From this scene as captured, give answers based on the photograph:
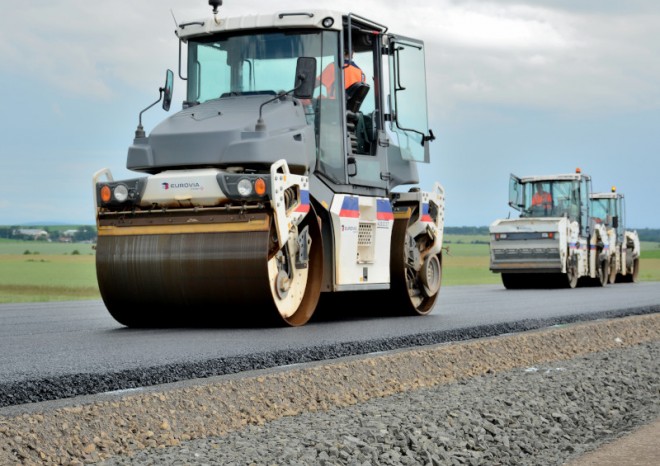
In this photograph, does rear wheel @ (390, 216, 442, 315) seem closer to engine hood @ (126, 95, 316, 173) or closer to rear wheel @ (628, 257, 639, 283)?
engine hood @ (126, 95, 316, 173)

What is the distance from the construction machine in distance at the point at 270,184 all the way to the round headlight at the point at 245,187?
1cm

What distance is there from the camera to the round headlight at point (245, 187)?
30.1 feet

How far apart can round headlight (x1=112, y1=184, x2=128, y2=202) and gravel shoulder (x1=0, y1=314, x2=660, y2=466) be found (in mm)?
3070

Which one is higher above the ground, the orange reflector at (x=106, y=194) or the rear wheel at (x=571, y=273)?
the orange reflector at (x=106, y=194)

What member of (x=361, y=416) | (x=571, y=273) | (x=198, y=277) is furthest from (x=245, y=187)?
(x=571, y=273)

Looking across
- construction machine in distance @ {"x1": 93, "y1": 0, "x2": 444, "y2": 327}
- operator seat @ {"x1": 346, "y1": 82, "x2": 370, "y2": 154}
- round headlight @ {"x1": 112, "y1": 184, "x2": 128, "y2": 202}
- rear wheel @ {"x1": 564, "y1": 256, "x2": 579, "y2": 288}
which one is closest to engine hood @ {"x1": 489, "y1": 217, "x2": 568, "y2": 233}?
rear wheel @ {"x1": 564, "y1": 256, "x2": 579, "y2": 288}

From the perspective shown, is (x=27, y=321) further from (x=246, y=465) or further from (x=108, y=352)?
(x=246, y=465)

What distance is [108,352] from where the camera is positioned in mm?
7500

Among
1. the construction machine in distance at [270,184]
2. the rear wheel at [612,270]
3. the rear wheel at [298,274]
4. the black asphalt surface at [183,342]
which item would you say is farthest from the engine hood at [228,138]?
the rear wheel at [612,270]

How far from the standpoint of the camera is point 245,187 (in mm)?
9172

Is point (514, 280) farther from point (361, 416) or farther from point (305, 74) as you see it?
point (361, 416)

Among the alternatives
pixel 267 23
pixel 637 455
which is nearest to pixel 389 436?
pixel 637 455

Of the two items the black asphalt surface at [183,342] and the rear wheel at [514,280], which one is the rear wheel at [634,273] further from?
the black asphalt surface at [183,342]

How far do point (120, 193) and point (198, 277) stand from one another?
111cm
